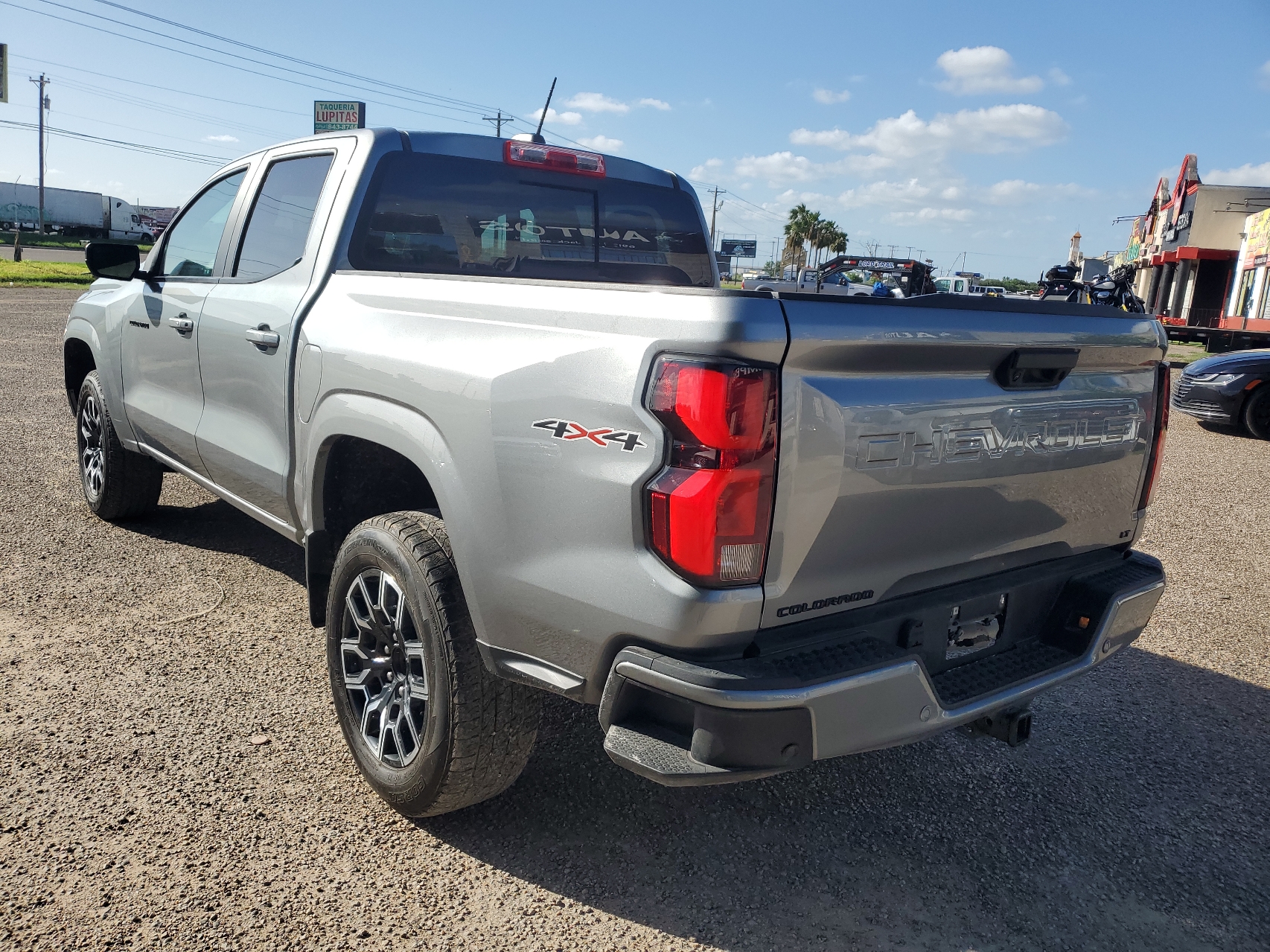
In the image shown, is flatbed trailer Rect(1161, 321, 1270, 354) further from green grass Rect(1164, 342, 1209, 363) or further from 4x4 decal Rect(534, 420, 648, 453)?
4x4 decal Rect(534, 420, 648, 453)

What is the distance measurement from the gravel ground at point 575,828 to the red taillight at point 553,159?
81.8 inches

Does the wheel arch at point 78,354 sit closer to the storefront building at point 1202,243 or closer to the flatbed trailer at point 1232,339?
the flatbed trailer at point 1232,339

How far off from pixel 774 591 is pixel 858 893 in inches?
41.8

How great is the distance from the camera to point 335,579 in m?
2.95

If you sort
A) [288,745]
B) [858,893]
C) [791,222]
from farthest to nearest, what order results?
1. [791,222]
2. [288,745]
3. [858,893]

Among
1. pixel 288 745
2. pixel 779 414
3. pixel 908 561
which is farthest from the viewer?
pixel 288 745

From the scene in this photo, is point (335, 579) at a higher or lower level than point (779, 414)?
lower

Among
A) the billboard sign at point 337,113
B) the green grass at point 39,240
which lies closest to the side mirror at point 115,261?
the billboard sign at point 337,113

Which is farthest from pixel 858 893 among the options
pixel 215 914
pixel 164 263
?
pixel 164 263

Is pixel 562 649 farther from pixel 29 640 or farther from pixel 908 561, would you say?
pixel 29 640

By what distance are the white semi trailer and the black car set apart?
6899 cm

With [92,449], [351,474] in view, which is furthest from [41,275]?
[351,474]

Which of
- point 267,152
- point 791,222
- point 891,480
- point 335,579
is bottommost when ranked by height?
point 335,579

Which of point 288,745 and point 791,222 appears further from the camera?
point 791,222
